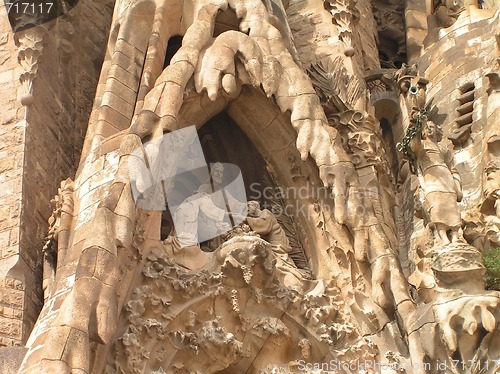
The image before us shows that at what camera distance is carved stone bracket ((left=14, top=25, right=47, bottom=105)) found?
13352 millimetres

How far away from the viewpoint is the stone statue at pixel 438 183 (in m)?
10.9

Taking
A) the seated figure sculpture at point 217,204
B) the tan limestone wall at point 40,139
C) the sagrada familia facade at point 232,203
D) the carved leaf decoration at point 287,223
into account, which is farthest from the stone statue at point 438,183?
the tan limestone wall at point 40,139

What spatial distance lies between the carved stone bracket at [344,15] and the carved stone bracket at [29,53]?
10.8ft

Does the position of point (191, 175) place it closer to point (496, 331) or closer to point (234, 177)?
point (234, 177)

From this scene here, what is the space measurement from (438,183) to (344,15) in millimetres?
4376

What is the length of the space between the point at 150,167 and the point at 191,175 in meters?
0.83

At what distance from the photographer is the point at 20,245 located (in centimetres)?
1209

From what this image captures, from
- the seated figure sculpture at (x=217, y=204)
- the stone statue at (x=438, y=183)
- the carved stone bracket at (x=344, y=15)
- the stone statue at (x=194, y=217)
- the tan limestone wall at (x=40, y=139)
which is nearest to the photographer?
the stone statue at (x=438, y=183)

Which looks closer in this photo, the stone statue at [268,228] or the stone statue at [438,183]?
the stone statue at [438,183]

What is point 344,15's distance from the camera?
15.2 meters

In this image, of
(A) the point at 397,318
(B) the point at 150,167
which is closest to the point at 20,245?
(B) the point at 150,167

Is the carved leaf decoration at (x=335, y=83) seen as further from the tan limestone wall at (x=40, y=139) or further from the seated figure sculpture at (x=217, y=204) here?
the tan limestone wall at (x=40, y=139)

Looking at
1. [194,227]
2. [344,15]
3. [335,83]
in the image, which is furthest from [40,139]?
[344,15]

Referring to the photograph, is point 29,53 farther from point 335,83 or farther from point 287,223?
point 287,223
